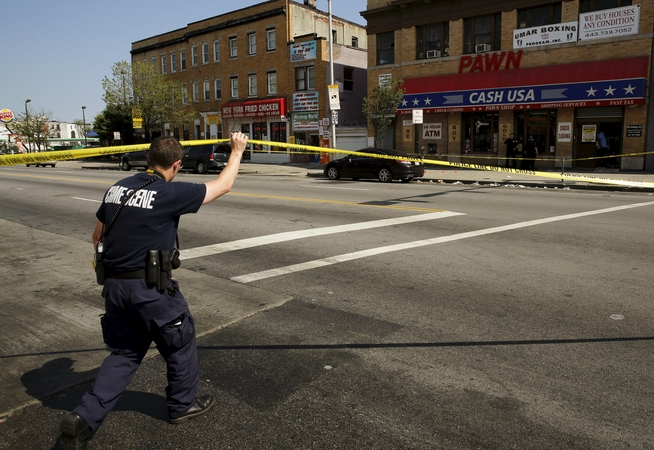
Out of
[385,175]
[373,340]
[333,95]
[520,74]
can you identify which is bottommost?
[373,340]

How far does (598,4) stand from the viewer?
78.8 feet

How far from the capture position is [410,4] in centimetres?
2997

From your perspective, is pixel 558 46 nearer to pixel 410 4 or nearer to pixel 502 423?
pixel 410 4

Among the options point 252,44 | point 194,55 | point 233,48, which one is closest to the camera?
point 252,44

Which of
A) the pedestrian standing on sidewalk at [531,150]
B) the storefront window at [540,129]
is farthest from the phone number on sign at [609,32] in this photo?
the pedestrian standing on sidewalk at [531,150]

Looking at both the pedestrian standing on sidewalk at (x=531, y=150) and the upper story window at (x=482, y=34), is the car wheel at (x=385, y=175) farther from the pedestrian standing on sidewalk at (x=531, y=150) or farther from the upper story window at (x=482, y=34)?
the upper story window at (x=482, y=34)

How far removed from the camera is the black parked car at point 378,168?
21.0 meters

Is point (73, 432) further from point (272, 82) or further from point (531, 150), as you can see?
point (272, 82)

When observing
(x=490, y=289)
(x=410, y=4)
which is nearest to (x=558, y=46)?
(x=410, y=4)

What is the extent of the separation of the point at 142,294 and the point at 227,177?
0.95 metres

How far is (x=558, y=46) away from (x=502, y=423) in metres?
25.4

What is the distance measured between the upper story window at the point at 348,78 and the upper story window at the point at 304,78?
7.63ft

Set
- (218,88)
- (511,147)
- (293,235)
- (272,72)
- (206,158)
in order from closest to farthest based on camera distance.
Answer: (293,235)
(511,147)
(206,158)
(272,72)
(218,88)

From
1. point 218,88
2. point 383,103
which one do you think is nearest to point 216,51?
point 218,88
